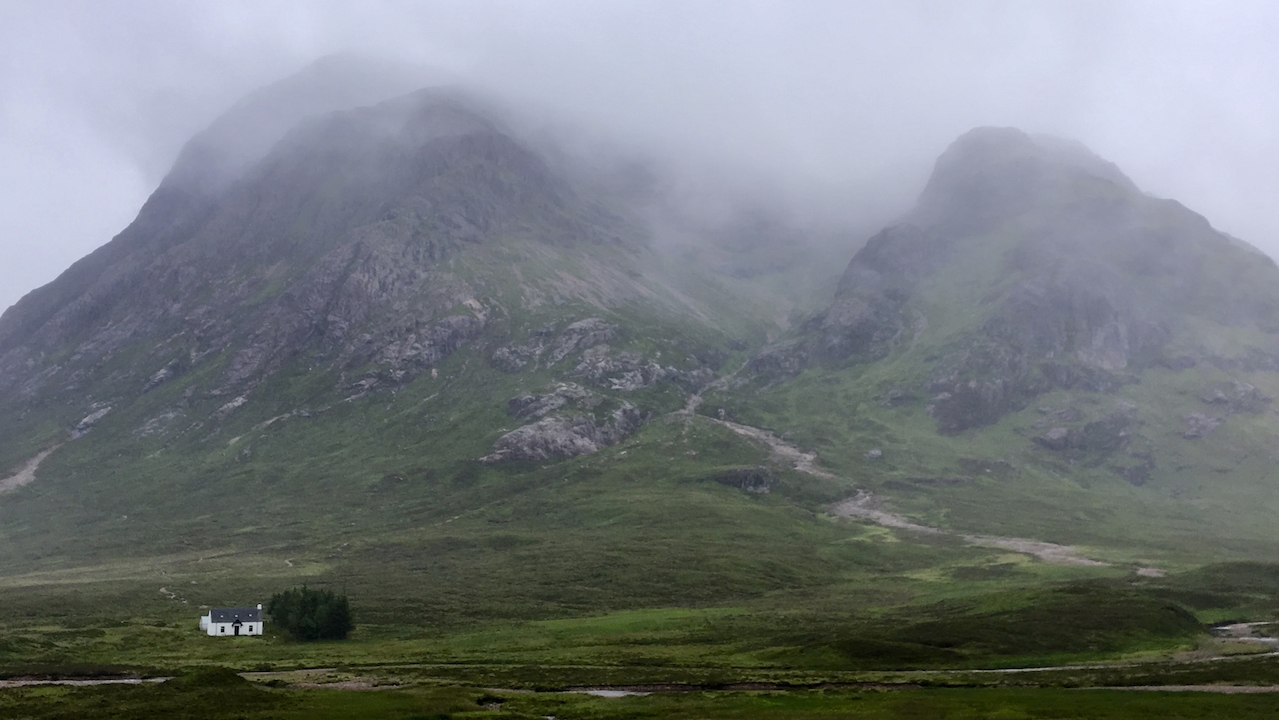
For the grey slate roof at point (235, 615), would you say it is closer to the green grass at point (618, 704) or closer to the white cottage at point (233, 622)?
the white cottage at point (233, 622)

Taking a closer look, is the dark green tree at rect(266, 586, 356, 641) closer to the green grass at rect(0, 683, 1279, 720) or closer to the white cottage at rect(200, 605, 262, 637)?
the white cottage at rect(200, 605, 262, 637)

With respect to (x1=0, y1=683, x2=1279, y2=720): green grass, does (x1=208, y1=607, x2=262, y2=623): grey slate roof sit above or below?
above

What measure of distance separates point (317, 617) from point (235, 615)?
46.8 feet

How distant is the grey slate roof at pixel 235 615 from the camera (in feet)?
576

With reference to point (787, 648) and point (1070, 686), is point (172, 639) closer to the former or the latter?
point (787, 648)

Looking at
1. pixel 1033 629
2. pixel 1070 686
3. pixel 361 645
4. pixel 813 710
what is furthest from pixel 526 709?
pixel 1033 629

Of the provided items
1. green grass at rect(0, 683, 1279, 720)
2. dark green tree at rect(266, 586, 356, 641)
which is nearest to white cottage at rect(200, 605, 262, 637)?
dark green tree at rect(266, 586, 356, 641)

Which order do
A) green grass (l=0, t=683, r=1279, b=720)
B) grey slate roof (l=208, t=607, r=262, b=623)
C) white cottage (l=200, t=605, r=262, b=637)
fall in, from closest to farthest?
green grass (l=0, t=683, r=1279, b=720), white cottage (l=200, t=605, r=262, b=637), grey slate roof (l=208, t=607, r=262, b=623)

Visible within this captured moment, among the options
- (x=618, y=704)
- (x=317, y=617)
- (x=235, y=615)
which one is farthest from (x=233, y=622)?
(x=618, y=704)

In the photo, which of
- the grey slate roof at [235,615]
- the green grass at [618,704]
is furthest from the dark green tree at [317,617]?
the green grass at [618,704]

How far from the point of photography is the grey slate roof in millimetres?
175500

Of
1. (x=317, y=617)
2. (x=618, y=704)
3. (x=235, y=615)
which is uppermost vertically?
(x=235, y=615)

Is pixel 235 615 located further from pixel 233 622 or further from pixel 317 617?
pixel 317 617

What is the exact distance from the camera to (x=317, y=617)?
177 metres
